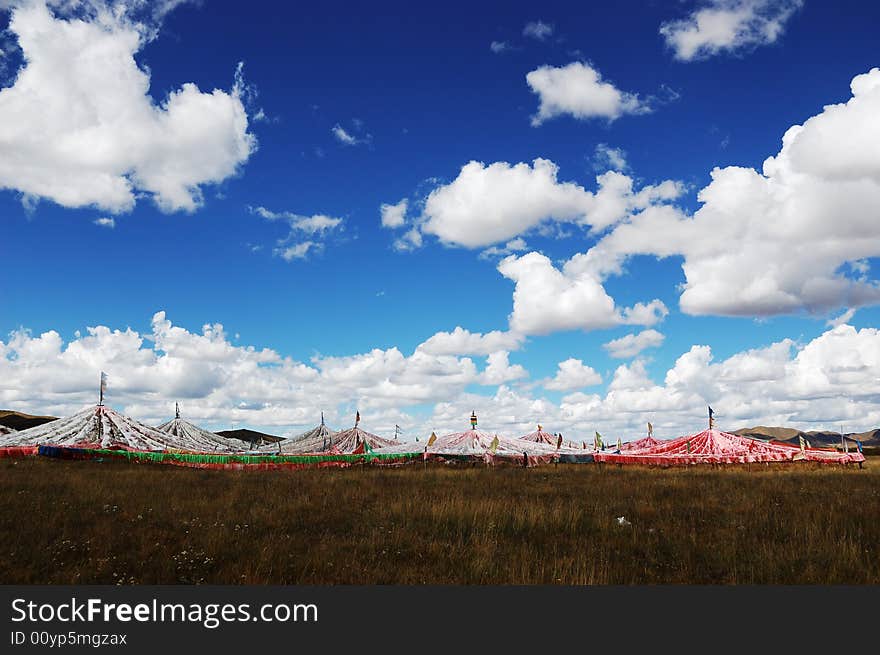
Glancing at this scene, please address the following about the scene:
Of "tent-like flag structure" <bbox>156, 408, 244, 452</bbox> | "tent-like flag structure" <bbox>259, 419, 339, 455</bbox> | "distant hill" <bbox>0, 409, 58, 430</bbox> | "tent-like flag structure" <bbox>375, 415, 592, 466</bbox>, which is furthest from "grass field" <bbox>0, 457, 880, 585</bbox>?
"distant hill" <bbox>0, 409, 58, 430</bbox>

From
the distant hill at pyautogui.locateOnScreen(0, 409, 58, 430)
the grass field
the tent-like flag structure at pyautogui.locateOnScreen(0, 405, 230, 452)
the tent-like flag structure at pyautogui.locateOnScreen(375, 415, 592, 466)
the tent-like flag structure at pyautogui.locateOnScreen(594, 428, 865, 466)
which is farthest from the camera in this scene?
the distant hill at pyautogui.locateOnScreen(0, 409, 58, 430)

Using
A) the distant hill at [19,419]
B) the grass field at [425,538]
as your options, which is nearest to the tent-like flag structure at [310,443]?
the grass field at [425,538]

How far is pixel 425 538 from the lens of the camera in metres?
10.9

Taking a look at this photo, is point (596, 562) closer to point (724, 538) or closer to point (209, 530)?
point (724, 538)

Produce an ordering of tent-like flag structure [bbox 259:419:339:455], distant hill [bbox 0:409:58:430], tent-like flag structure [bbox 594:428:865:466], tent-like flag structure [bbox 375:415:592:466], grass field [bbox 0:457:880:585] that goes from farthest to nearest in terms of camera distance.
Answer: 1. distant hill [bbox 0:409:58:430]
2. tent-like flag structure [bbox 259:419:339:455]
3. tent-like flag structure [bbox 375:415:592:466]
4. tent-like flag structure [bbox 594:428:865:466]
5. grass field [bbox 0:457:880:585]

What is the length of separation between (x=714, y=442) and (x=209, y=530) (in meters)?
53.2

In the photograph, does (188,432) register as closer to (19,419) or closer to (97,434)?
(97,434)

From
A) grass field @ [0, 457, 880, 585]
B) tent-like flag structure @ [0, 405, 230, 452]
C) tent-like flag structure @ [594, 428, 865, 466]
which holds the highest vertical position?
tent-like flag structure @ [0, 405, 230, 452]

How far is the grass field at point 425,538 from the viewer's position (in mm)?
8469

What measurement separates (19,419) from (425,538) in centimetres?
16137

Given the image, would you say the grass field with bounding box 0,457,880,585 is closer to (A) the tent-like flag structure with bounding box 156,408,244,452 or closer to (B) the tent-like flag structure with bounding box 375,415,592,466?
(B) the tent-like flag structure with bounding box 375,415,592,466

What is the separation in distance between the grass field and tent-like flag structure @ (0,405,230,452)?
3166cm

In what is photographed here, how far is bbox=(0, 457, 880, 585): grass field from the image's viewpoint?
8.47 metres

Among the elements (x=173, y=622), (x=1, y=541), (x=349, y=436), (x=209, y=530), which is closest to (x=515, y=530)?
(x=209, y=530)
